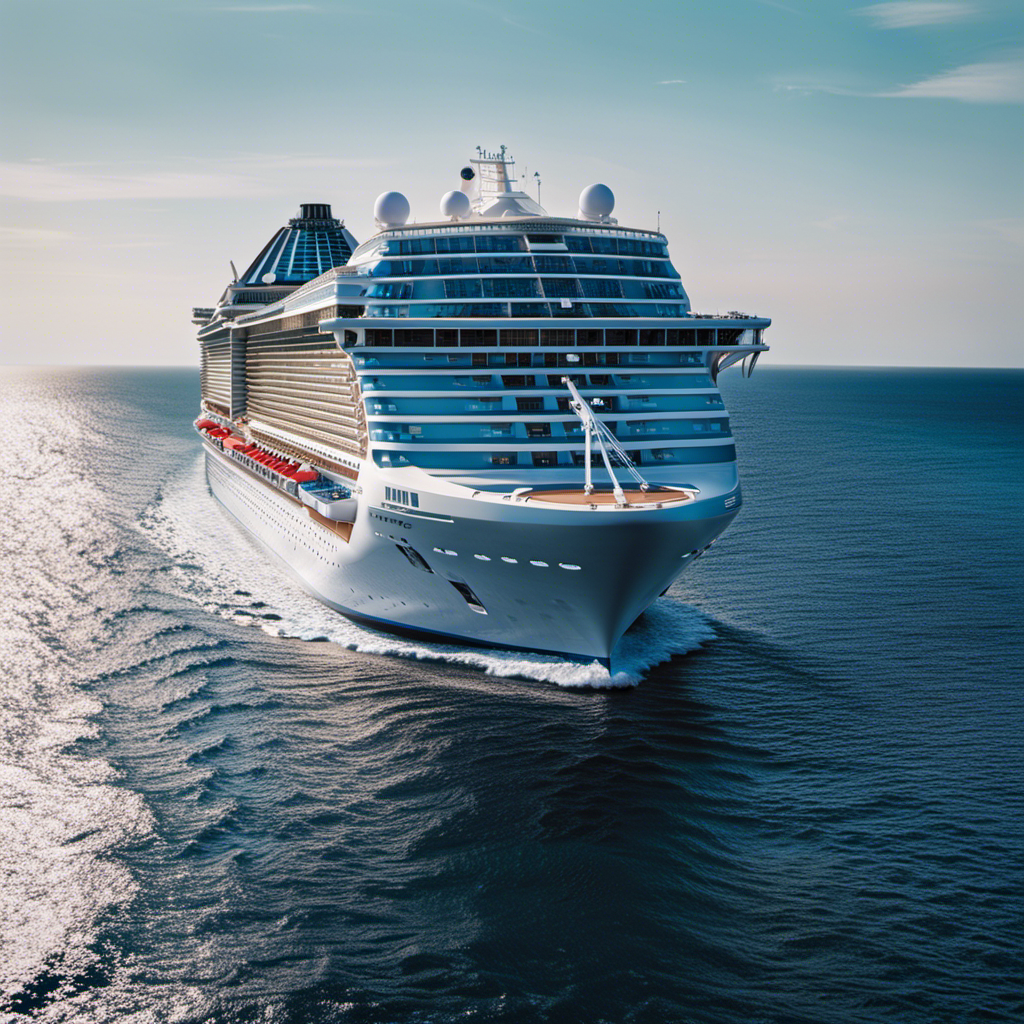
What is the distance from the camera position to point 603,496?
25562 mm

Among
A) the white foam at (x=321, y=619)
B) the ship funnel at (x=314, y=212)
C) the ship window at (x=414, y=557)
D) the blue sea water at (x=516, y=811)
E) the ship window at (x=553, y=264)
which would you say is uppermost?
the ship funnel at (x=314, y=212)

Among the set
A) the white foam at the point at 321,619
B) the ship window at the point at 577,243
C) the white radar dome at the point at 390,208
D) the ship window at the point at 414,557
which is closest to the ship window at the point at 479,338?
the ship window at the point at 577,243

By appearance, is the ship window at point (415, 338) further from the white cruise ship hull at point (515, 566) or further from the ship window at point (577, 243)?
the ship window at point (577, 243)

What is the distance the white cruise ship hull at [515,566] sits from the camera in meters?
24.0

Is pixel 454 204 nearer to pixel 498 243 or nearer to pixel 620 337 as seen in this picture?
pixel 498 243

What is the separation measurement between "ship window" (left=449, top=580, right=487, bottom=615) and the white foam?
1817 millimetres

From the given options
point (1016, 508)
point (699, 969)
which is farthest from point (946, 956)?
point (1016, 508)

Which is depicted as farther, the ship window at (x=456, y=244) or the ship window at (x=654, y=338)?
the ship window at (x=456, y=244)

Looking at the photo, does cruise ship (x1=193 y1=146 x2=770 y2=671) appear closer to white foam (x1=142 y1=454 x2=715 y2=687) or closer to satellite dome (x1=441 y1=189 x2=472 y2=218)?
satellite dome (x1=441 y1=189 x2=472 y2=218)

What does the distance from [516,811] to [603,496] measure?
9.39 meters

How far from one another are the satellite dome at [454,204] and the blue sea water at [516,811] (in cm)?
1670

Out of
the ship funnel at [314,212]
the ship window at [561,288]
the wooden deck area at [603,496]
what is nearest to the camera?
the wooden deck area at [603,496]

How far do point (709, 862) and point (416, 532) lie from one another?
42.0ft

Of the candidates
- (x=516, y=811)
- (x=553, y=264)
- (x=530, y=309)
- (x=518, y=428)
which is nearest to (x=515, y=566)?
(x=518, y=428)
